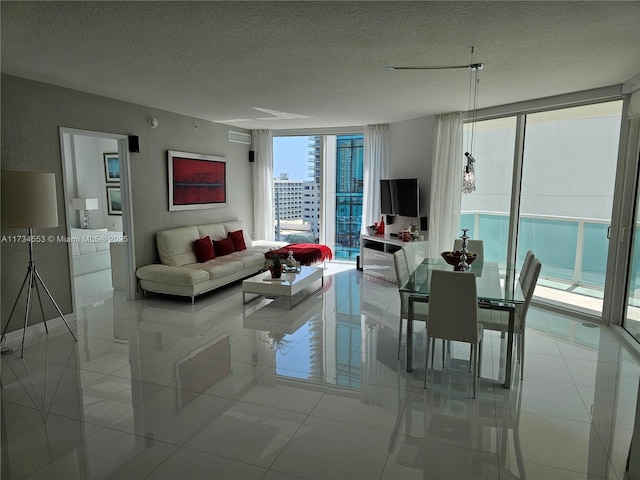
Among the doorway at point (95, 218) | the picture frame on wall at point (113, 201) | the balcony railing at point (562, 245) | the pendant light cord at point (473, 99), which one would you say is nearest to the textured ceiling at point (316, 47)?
the pendant light cord at point (473, 99)

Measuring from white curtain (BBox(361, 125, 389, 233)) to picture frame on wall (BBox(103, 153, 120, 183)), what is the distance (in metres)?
4.63

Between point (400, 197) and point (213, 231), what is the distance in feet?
10.2

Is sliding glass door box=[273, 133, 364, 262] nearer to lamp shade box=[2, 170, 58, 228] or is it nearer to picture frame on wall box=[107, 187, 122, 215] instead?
picture frame on wall box=[107, 187, 122, 215]

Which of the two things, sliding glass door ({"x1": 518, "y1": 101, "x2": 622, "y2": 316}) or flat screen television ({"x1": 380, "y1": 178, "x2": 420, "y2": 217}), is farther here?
flat screen television ({"x1": 380, "y1": 178, "x2": 420, "y2": 217})

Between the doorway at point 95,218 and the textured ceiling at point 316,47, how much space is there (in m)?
2.69

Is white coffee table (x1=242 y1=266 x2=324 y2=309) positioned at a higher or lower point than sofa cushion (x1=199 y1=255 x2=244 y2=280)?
lower

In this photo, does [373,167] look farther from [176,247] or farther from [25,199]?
[25,199]

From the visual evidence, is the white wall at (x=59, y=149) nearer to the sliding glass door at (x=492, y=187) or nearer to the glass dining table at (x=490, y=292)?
the glass dining table at (x=490, y=292)

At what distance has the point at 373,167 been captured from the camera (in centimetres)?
744

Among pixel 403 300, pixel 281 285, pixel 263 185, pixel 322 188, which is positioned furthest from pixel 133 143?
pixel 403 300

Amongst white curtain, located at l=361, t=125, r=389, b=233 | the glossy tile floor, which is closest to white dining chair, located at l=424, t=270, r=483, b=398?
the glossy tile floor

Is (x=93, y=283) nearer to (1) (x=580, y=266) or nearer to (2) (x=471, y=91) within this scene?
(2) (x=471, y=91)

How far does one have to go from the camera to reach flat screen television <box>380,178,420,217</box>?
6.54 metres

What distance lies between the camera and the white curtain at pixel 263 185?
8.10m
